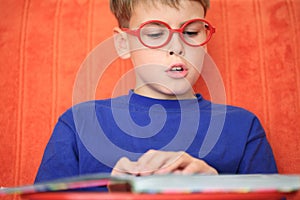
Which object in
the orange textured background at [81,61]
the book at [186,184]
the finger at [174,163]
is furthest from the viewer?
the orange textured background at [81,61]

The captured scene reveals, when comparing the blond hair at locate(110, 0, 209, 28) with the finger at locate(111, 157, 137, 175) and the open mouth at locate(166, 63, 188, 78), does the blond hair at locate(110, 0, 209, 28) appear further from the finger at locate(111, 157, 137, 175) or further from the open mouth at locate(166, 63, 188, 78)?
the finger at locate(111, 157, 137, 175)

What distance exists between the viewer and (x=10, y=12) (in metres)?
1.43

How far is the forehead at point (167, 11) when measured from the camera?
3.93 feet

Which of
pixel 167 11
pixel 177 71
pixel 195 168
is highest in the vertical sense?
pixel 167 11

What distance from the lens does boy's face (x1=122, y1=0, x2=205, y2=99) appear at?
1200 millimetres

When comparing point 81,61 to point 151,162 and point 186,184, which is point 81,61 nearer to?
point 151,162

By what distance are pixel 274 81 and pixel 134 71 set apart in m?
0.41

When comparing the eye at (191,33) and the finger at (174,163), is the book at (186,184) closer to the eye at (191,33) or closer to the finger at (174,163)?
the finger at (174,163)

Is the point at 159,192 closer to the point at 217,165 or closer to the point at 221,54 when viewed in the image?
the point at 217,165

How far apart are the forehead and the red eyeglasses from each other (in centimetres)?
Result: 2

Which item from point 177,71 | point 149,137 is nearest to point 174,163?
point 149,137

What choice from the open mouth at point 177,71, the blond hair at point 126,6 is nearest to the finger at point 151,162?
the open mouth at point 177,71

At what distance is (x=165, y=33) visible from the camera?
1196 millimetres

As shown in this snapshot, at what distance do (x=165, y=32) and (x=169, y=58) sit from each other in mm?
67
